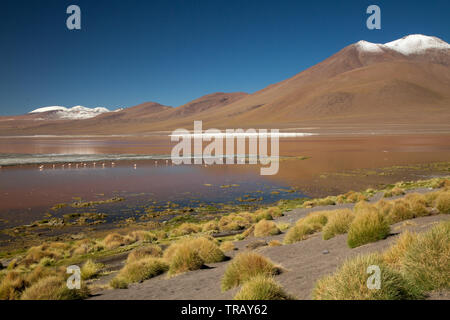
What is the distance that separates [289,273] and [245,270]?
83 centimetres

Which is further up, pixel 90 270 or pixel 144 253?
pixel 144 253

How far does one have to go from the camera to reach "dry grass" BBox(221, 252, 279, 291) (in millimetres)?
5961

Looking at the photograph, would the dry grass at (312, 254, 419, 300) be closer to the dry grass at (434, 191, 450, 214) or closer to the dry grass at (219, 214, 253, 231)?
the dry grass at (434, 191, 450, 214)

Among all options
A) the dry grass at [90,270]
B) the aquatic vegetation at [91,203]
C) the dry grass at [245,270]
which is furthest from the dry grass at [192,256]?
the aquatic vegetation at [91,203]

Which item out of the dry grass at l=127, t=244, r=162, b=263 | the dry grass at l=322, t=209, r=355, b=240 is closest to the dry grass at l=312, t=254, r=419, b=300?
the dry grass at l=322, t=209, r=355, b=240

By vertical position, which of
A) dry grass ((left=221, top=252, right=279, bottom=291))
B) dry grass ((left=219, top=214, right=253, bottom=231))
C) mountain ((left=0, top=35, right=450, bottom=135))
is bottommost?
dry grass ((left=219, top=214, right=253, bottom=231))

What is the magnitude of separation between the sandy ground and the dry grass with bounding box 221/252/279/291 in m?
0.19

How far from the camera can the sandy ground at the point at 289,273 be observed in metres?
5.72

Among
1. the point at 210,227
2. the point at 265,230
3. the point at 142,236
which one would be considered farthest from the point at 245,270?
the point at 210,227

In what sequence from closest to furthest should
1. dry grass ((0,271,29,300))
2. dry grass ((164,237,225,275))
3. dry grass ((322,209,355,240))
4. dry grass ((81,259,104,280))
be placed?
dry grass ((0,271,29,300)) < dry grass ((164,237,225,275)) < dry grass ((81,259,104,280)) < dry grass ((322,209,355,240))

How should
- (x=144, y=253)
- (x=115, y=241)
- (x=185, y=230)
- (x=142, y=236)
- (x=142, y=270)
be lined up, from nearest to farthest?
(x=142, y=270) → (x=144, y=253) → (x=115, y=241) → (x=142, y=236) → (x=185, y=230)

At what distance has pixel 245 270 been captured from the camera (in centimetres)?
609

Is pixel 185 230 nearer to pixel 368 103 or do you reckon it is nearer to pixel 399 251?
Answer: pixel 399 251
